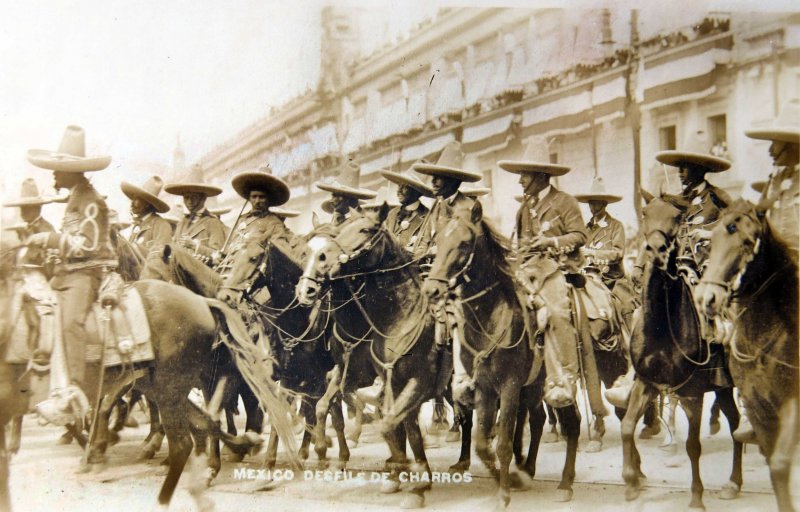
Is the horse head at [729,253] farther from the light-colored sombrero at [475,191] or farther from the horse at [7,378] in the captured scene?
the horse at [7,378]

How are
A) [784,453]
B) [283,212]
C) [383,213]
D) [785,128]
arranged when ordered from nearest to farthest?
[784,453] < [785,128] < [383,213] < [283,212]

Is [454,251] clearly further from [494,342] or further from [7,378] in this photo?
[7,378]

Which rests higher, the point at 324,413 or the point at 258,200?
the point at 258,200

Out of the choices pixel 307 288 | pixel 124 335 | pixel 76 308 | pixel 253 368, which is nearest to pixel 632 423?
pixel 307 288

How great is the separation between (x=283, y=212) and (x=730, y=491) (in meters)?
4.63

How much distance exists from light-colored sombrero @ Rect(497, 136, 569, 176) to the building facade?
164mm

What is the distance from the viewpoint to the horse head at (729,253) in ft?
17.4

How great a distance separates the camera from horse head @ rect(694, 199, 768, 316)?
209 inches

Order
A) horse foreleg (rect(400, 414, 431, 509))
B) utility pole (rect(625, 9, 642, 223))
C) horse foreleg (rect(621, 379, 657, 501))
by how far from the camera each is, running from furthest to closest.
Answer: utility pole (rect(625, 9, 642, 223)), horse foreleg (rect(400, 414, 431, 509)), horse foreleg (rect(621, 379, 657, 501))

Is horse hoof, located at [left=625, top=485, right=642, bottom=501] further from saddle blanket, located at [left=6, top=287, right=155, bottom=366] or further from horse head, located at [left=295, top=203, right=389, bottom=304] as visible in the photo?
saddle blanket, located at [left=6, top=287, right=155, bottom=366]

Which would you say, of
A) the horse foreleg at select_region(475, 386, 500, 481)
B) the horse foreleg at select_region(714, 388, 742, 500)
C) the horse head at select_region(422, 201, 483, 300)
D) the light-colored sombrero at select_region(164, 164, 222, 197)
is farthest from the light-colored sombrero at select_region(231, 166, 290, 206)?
the horse foreleg at select_region(714, 388, 742, 500)

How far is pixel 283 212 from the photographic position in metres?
7.44

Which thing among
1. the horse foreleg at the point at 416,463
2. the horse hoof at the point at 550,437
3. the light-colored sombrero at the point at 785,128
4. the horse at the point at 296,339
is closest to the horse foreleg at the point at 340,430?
the horse at the point at 296,339

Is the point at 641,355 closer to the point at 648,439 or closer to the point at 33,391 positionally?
the point at 648,439
